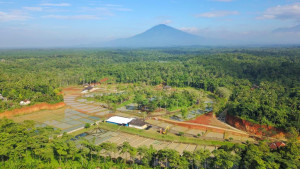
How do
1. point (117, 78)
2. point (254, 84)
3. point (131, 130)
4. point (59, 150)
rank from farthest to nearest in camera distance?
point (117, 78) → point (254, 84) → point (131, 130) → point (59, 150)

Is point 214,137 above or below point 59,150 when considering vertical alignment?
below

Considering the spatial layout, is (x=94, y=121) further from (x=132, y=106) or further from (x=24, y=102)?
(x=24, y=102)

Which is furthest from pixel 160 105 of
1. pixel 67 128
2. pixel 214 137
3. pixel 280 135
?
pixel 280 135

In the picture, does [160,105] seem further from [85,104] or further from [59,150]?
[59,150]

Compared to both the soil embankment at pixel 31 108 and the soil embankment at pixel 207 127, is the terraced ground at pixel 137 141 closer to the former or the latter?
the soil embankment at pixel 207 127

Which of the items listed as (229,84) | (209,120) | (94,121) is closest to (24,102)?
(94,121)

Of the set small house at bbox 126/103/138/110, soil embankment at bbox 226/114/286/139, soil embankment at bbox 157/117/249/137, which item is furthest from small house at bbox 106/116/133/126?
soil embankment at bbox 226/114/286/139
